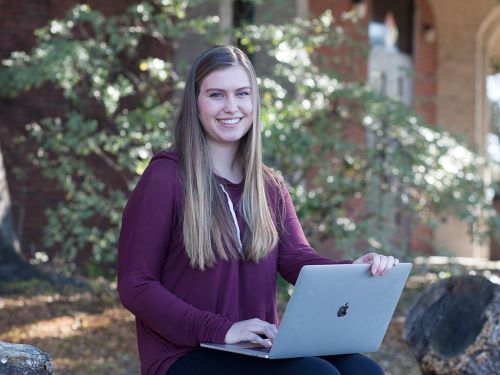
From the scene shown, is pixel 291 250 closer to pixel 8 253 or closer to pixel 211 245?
pixel 211 245

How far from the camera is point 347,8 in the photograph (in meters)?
13.1

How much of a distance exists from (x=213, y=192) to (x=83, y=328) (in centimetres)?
448

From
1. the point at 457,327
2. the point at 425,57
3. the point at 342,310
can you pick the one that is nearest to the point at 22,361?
the point at 342,310

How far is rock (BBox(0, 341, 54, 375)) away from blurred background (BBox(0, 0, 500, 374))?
138 inches

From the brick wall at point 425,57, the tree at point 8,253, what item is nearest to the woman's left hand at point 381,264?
the tree at point 8,253

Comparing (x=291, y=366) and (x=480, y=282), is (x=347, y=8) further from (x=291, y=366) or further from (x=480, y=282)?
(x=291, y=366)

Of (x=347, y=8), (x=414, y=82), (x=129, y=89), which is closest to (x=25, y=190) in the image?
(x=129, y=89)

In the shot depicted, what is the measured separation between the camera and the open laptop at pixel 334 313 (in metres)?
2.87

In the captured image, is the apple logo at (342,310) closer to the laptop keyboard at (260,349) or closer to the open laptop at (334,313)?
the open laptop at (334,313)

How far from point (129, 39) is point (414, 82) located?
7855 millimetres

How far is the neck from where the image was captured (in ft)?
11.2

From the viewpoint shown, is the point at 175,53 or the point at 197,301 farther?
the point at 175,53

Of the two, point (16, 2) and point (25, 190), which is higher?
point (16, 2)

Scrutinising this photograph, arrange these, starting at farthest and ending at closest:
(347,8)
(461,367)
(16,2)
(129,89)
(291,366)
Answer: (347,8) < (16,2) < (129,89) < (461,367) < (291,366)
